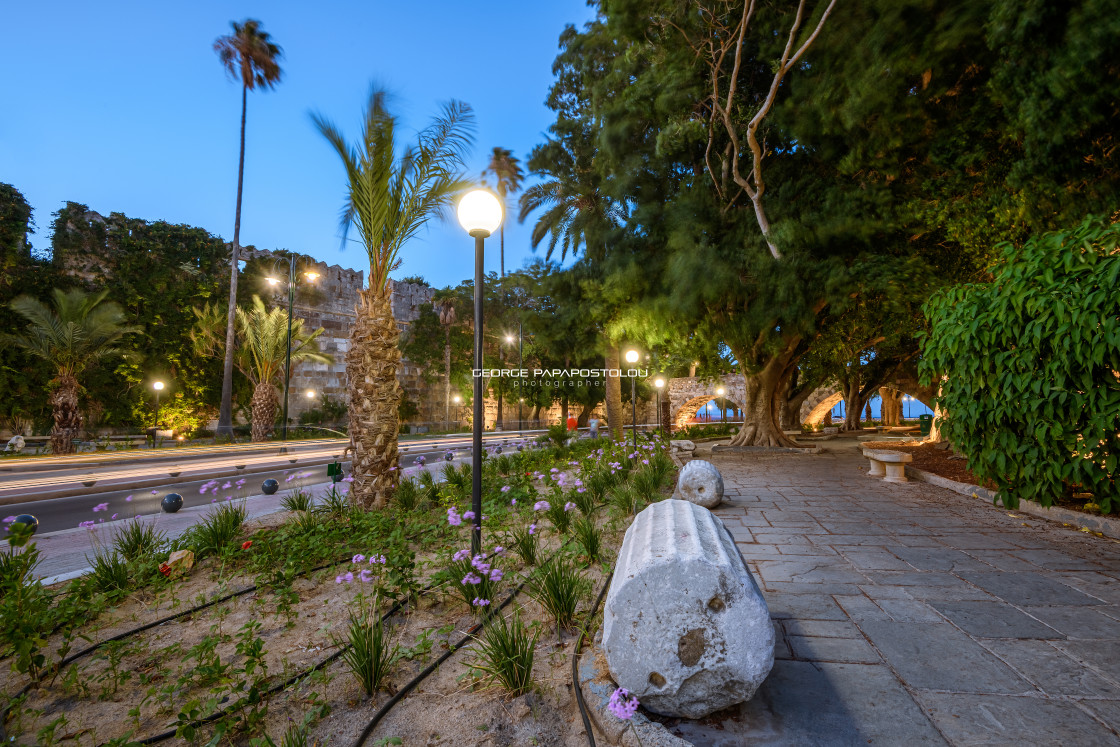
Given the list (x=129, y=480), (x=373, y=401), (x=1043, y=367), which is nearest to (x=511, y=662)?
(x=373, y=401)

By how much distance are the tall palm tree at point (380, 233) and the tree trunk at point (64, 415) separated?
1362 cm

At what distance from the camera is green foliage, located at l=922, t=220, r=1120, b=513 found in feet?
12.1

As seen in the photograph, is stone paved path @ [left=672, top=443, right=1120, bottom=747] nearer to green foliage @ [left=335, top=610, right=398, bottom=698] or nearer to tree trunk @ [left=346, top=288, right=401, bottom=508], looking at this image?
green foliage @ [left=335, top=610, right=398, bottom=698]

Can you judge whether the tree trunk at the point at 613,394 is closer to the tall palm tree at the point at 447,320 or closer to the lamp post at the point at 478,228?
the lamp post at the point at 478,228

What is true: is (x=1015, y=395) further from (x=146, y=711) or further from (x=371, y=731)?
(x=146, y=711)

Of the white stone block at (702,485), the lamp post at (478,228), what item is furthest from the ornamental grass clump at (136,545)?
the white stone block at (702,485)

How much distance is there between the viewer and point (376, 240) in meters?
5.91

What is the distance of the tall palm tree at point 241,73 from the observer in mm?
17172

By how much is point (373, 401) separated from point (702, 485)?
411 cm

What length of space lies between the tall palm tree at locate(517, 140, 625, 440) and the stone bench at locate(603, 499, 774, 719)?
423 inches

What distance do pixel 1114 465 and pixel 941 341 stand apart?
5.43ft

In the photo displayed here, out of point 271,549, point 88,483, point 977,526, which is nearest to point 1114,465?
point 977,526

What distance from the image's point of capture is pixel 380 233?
19.4ft

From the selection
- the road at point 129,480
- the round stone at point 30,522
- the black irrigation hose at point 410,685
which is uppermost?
the round stone at point 30,522
